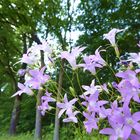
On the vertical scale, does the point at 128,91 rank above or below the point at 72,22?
below

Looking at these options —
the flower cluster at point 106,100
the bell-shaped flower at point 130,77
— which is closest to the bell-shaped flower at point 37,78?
the flower cluster at point 106,100

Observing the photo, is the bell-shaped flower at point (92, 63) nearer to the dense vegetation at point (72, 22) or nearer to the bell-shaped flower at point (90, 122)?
the bell-shaped flower at point (90, 122)

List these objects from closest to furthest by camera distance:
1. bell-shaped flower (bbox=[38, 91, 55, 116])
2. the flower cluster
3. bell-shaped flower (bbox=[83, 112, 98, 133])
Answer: the flower cluster
bell-shaped flower (bbox=[83, 112, 98, 133])
bell-shaped flower (bbox=[38, 91, 55, 116])

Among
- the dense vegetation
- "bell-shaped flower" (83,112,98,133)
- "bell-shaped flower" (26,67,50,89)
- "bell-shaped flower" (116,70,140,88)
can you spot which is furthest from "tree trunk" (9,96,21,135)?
"bell-shaped flower" (116,70,140,88)

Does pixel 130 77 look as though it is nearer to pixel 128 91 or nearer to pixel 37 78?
pixel 128 91

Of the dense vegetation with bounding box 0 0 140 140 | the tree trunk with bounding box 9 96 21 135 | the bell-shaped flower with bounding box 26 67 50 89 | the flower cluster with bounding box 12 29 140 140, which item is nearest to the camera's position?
the flower cluster with bounding box 12 29 140 140

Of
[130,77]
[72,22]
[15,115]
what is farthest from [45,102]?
[15,115]

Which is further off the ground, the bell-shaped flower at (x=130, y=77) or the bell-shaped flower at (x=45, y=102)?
the bell-shaped flower at (x=45, y=102)

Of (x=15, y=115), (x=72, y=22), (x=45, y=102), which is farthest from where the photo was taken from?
(x=15, y=115)

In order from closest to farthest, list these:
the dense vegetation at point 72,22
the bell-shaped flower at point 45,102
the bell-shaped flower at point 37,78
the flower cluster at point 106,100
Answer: the flower cluster at point 106,100 → the bell-shaped flower at point 37,78 → the bell-shaped flower at point 45,102 → the dense vegetation at point 72,22

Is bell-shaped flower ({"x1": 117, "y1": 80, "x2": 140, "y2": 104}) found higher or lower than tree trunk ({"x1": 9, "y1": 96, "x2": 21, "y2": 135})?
lower

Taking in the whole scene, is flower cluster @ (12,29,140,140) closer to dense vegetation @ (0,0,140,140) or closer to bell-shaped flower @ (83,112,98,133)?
bell-shaped flower @ (83,112,98,133)

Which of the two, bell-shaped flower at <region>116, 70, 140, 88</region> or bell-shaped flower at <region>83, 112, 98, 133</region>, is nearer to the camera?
bell-shaped flower at <region>116, 70, 140, 88</region>

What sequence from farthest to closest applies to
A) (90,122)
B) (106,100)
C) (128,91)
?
(106,100) < (90,122) < (128,91)
